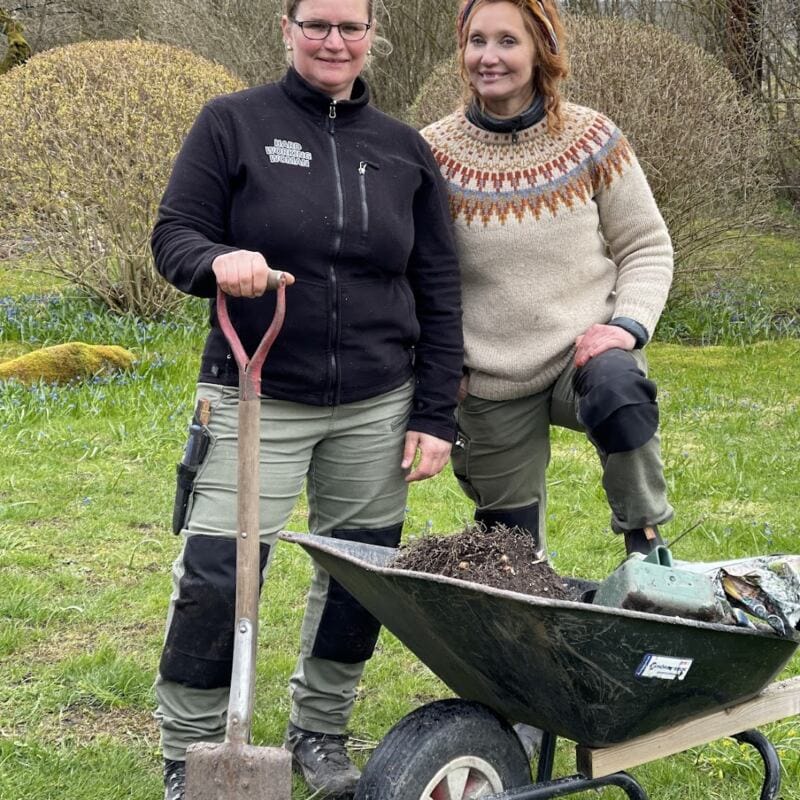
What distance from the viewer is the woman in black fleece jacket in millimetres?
2461

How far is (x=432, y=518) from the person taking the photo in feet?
16.4

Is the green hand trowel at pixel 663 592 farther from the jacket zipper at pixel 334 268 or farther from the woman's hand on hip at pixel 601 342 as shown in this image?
the jacket zipper at pixel 334 268

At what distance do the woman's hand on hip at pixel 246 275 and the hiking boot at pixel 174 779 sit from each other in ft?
3.66

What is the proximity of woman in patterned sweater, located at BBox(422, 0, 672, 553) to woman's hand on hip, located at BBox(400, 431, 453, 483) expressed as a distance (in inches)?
9.7

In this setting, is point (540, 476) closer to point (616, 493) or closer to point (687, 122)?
point (616, 493)

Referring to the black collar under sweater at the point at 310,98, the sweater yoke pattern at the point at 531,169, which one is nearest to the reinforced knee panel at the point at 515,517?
the sweater yoke pattern at the point at 531,169

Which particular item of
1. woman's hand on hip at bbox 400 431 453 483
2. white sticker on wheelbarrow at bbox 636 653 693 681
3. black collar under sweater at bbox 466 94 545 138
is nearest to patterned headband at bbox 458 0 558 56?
black collar under sweater at bbox 466 94 545 138

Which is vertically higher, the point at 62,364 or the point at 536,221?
the point at 536,221

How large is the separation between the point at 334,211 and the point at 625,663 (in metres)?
1.08

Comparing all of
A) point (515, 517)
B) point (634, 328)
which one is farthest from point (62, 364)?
point (634, 328)

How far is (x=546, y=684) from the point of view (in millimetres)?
2137

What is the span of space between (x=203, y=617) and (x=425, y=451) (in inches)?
24.3

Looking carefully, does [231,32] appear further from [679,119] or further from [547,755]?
[547,755]

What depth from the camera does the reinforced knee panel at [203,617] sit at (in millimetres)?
2461
